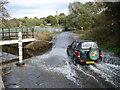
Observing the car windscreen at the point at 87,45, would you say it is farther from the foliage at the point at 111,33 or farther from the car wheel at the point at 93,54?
the foliage at the point at 111,33

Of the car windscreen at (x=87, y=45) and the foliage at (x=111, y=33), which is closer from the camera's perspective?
the car windscreen at (x=87, y=45)

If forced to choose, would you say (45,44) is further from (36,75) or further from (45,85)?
(45,85)

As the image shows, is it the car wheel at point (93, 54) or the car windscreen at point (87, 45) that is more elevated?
the car windscreen at point (87, 45)

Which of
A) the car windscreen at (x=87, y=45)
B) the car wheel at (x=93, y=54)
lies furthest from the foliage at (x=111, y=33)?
the car wheel at (x=93, y=54)

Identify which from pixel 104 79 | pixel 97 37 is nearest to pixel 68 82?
pixel 104 79

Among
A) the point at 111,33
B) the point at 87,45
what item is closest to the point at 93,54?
the point at 87,45

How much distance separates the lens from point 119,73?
766 cm

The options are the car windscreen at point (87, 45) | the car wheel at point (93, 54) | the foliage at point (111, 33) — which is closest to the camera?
the car wheel at point (93, 54)

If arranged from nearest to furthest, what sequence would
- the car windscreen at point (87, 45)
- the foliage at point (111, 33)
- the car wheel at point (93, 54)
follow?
1. the car wheel at point (93, 54)
2. the car windscreen at point (87, 45)
3. the foliage at point (111, 33)

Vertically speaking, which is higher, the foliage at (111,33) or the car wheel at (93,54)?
the foliage at (111,33)

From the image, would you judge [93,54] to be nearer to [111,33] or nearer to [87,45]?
[87,45]

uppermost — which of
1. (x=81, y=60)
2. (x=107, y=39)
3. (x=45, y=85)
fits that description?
(x=107, y=39)

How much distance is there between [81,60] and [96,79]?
7.06 feet

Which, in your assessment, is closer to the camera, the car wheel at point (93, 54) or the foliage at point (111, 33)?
the car wheel at point (93, 54)
